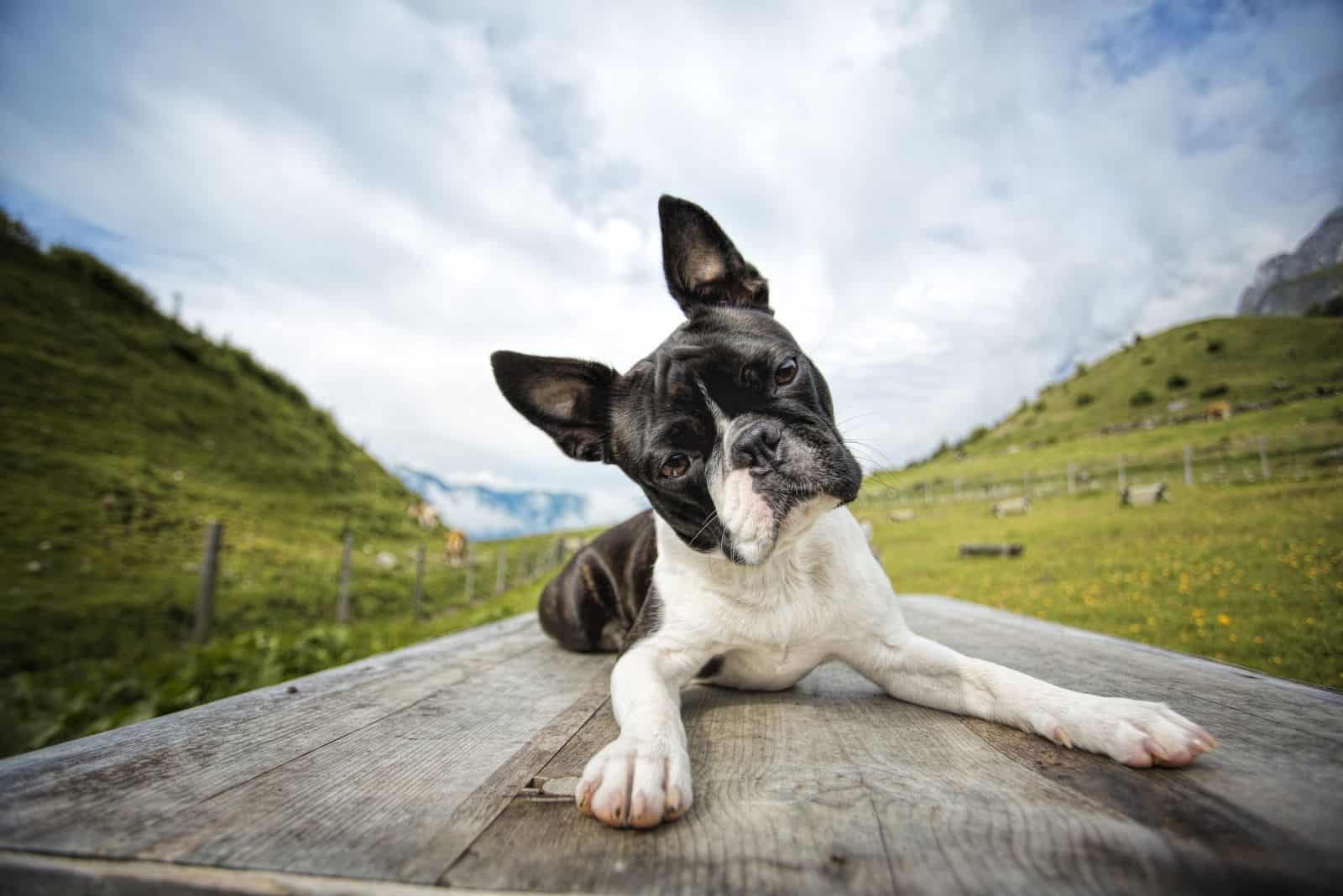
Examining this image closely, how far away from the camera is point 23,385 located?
32.4 ft

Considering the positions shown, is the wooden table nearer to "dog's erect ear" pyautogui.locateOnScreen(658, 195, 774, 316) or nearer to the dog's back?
the dog's back

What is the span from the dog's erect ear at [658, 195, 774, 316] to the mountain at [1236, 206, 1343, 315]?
20.8 feet

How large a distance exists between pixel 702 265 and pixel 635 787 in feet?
7.87

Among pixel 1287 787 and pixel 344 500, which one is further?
pixel 344 500

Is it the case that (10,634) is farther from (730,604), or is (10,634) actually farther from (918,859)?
(918,859)

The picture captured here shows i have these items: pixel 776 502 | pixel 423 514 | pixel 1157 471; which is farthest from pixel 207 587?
pixel 1157 471

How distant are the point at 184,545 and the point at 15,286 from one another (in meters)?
7.83

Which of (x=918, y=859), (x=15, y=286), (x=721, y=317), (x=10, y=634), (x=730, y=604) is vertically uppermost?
(x=15, y=286)

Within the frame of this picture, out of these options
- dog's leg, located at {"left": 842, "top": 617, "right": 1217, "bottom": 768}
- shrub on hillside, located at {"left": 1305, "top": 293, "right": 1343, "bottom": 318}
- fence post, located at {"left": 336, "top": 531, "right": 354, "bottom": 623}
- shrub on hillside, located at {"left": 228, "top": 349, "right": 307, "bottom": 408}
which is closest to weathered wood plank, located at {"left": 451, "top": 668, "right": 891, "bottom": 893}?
dog's leg, located at {"left": 842, "top": 617, "right": 1217, "bottom": 768}

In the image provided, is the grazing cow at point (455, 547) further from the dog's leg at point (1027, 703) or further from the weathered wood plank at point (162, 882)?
the weathered wood plank at point (162, 882)

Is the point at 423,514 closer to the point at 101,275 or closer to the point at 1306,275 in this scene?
the point at 101,275

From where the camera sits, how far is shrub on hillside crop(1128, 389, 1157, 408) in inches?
432

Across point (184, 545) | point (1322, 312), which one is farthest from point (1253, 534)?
point (184, 545)

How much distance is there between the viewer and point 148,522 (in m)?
9.20
